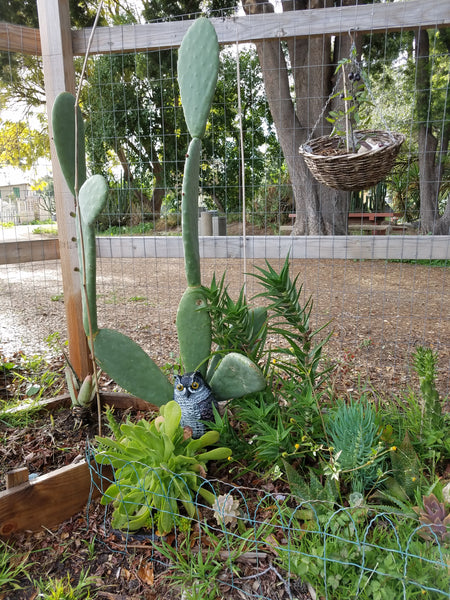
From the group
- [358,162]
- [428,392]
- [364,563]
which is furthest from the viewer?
[358,162]

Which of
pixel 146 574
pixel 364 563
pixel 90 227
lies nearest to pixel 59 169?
pixel 90 227

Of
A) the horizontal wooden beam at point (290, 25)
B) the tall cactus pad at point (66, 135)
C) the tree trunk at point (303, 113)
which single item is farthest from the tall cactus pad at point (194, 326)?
the tree trunk at point (303, 113)

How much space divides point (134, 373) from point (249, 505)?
669 millimetres

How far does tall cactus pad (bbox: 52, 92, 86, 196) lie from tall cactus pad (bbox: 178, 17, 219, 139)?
0.46 m

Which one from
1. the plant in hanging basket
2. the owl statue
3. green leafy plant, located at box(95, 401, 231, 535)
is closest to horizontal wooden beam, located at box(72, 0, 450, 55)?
the plant in hanging basket

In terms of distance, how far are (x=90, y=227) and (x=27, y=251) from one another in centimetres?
86

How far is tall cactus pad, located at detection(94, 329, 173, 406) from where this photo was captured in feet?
5.53

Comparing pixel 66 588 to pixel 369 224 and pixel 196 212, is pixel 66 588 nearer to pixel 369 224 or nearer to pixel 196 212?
pixel 196 212

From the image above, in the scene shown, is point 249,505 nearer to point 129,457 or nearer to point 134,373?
point 129,457

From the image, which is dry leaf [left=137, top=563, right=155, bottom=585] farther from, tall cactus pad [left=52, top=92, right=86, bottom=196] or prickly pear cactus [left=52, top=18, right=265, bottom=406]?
tall cactus pad [left=52, top=92, right=86, bottom=196]

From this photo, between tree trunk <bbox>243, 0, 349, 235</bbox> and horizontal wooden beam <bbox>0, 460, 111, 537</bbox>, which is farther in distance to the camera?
tree trunk <bbox>243, 0, 349, 235</bbox>

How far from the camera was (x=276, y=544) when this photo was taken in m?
1.17

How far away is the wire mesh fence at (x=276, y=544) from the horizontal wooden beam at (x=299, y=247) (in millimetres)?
1057

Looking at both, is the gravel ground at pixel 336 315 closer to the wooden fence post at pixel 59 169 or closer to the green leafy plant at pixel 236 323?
the green leafy plant at pixel 236 323
